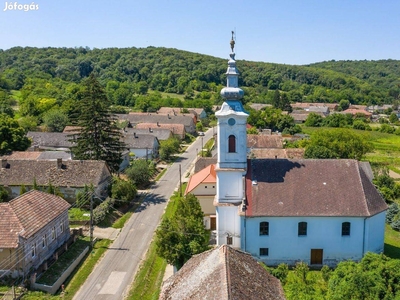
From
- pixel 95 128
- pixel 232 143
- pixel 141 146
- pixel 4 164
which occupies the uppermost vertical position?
pixel 232 143

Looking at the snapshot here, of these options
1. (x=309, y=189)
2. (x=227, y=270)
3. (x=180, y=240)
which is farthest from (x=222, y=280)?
(x=309, y=189)

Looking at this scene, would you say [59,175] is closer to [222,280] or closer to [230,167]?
[230,167]

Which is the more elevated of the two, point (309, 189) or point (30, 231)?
point (309, 189)

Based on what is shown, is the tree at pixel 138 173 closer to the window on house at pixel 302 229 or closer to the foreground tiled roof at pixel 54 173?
the foreground tiled roof at pixel 54 173

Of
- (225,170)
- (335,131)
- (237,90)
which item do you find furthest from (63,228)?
(335,131)

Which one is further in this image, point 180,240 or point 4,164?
point 4,164

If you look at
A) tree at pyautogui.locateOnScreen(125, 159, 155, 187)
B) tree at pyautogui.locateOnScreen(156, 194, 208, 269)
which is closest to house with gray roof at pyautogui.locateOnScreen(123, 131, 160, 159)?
tree at pyautogui.locateOnScreen(125, 159, 155, 187)
